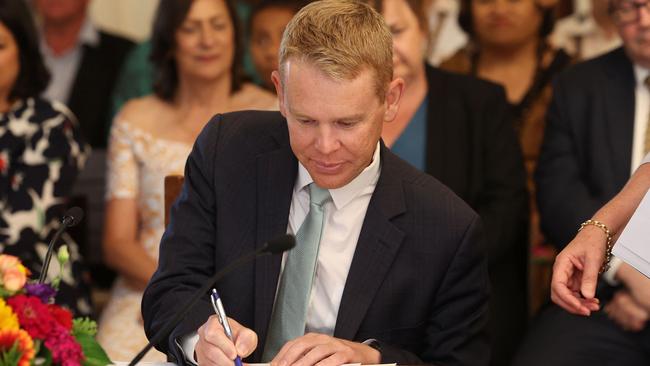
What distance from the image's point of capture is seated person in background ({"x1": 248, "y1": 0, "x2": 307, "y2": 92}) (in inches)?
168

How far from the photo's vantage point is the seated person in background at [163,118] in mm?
3725

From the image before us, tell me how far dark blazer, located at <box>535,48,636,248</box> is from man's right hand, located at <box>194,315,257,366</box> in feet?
5.30

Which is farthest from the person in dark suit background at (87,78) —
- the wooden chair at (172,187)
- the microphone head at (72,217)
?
the microphone head at (72,217)

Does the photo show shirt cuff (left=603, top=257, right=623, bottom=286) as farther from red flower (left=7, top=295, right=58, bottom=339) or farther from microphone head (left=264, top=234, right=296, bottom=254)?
red flower (left=7, top=295, right=58, bottom=339)

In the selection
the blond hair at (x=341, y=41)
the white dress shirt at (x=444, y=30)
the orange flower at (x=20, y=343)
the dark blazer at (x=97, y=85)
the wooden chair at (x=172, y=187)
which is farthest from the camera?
the white dress shirt at (x=444, y=30)

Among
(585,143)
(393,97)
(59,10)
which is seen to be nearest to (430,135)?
(585,143)

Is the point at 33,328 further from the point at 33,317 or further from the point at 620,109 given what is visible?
the point at 620,109

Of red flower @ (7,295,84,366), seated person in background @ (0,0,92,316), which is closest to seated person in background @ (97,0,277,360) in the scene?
seated person in background @ (0,0,92,316)

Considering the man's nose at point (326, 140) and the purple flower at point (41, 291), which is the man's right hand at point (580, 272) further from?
the purple flower at point (41, 291)

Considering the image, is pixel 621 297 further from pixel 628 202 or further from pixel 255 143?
pixel 255 143

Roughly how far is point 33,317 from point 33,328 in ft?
0.05

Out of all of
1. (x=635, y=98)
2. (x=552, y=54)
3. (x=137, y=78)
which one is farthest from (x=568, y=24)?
(x=137, y=78)

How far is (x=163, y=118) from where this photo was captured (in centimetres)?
385

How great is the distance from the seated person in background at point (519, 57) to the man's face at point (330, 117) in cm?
193
